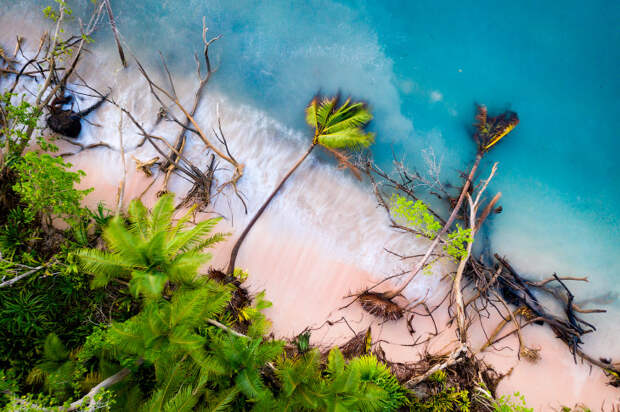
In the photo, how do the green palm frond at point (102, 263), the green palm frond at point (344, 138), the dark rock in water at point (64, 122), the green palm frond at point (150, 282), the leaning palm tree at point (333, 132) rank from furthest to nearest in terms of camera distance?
the dark rock in water at point (64, 122) < the leaning palm tree at point (333, 132) < the green palm frond at point (344, 138) < the green palm frond at point (102, 263) < the green palm frond at point (150, 282)

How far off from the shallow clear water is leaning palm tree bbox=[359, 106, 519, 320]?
29cm

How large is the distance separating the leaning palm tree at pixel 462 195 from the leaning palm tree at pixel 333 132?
251cm

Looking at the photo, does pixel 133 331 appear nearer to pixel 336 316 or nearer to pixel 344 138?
pixel 336 316

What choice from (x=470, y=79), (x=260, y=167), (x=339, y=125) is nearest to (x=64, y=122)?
(x=260, y=167)

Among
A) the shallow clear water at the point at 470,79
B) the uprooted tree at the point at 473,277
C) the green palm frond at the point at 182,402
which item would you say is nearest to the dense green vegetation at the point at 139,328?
the green palm frond at the point at 182,402

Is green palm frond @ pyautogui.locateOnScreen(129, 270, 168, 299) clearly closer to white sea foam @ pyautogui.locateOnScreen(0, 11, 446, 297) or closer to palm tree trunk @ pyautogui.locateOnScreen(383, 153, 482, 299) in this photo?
white sea foam @ pyautogui.locateOnScreen(0, 11, 446, 297)

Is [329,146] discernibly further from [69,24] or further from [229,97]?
[69,24]

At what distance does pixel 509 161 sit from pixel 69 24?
11658 millimetres

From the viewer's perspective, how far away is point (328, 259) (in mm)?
8320

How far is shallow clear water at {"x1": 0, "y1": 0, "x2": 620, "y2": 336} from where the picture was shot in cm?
849

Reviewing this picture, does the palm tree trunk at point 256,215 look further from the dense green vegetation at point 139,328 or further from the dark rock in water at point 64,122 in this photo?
the dark rock in water at point 64,122

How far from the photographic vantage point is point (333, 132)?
7.70m

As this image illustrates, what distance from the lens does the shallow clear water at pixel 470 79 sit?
8492 mm

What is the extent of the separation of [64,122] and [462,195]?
9495mm
